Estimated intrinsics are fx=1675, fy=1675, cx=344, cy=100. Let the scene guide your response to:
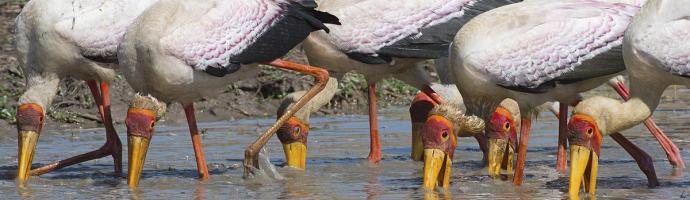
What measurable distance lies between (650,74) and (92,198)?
9.96 feet

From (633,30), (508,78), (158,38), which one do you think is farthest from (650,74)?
(158,38)

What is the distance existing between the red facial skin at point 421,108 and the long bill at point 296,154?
0.92 metres

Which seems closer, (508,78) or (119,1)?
(508,78)

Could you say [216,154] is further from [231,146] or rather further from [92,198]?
[92,198]

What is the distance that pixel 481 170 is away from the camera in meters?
10.2

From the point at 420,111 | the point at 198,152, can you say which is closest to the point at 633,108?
the point at 420,111

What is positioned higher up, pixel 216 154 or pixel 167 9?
pixel 167 9

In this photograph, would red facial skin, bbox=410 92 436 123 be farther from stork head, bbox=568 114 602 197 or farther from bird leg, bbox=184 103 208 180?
stork head, bbox=568 114 602 197

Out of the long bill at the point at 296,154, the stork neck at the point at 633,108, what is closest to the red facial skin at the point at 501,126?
the stork neck at the point at 633,108

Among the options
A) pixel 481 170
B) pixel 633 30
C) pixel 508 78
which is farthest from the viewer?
pixel 481 170

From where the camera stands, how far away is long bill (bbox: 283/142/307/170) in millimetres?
10492

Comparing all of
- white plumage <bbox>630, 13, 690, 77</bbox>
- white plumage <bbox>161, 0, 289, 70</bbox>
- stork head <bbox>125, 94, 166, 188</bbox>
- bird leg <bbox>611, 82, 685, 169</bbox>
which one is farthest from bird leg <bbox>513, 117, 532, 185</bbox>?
stork head <bbox>125, 94, 166, 188</bbox>

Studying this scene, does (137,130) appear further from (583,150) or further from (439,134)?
(583,150)

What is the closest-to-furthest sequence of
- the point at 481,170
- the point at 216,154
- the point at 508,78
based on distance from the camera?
the point at 508,78 < the point at 481,170 < the point at 216,154
